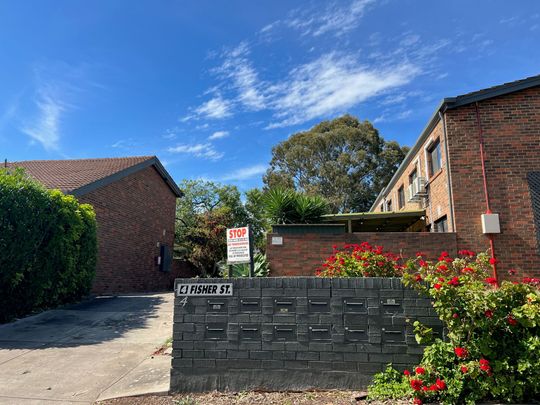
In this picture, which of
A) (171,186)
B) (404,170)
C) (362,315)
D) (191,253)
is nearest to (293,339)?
(362,315)

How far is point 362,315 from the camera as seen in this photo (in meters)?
4.80

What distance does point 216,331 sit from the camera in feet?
16.4

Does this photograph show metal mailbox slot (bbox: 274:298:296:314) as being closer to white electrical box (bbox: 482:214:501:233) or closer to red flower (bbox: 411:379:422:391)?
red flower (bbox: 411:379:422:391)

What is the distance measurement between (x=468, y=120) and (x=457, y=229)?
3.12 m

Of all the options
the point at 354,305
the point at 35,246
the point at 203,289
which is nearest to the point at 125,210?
the point at 35,246

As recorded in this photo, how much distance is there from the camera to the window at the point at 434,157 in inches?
502

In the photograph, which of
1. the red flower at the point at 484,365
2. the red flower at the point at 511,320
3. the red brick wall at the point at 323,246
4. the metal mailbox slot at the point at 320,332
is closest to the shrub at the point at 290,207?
the red brick wall at the point at 323,246

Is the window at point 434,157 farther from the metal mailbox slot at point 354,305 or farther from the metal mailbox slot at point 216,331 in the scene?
the metal mailbox slot at point 216,331

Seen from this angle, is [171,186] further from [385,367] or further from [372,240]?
[385,367]

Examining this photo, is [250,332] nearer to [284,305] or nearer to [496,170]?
[284,305]

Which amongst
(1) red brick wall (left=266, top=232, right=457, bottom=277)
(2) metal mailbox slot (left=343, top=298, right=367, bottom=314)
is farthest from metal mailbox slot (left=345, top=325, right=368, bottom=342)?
(1) red brick wall (left=266, top=232, right=457, bottom=277)

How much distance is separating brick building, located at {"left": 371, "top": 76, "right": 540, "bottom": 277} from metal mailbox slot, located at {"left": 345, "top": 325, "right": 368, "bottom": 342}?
6968 millimetres

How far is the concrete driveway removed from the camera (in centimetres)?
489

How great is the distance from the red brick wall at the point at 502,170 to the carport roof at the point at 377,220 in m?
3.02
